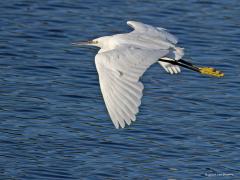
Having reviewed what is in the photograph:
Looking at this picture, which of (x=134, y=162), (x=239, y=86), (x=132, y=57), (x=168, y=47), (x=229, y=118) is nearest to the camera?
(x=132, y=57)

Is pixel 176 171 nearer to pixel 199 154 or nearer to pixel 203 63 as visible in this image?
pixel 199 154

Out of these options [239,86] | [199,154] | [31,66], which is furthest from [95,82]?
[199,154]

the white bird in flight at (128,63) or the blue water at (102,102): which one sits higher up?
the white bird in flight at (128,63)

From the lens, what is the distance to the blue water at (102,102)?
9.95 m

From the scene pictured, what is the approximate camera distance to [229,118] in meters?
11.3

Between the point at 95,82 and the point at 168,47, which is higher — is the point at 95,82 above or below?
below

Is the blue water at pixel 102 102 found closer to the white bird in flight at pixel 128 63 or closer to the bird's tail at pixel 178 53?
the white bird in flight at pixel 128 63

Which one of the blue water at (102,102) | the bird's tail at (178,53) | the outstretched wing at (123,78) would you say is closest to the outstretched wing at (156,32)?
the bird's tail at (178,53)

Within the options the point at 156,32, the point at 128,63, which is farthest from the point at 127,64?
the point at 156,32

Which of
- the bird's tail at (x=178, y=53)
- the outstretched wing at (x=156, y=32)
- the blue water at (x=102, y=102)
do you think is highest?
the outstretched wing at (x=156, y=32)

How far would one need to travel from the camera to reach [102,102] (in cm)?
1166

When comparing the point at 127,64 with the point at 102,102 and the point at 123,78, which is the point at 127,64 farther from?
the point at 102,102

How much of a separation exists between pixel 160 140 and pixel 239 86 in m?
2.14

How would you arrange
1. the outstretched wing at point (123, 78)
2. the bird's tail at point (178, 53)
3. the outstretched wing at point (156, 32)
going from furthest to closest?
the outstretched wing at point (156, 32) → the bird's tail at point (178, 53) → the outstretched wing at point (123, 78)
